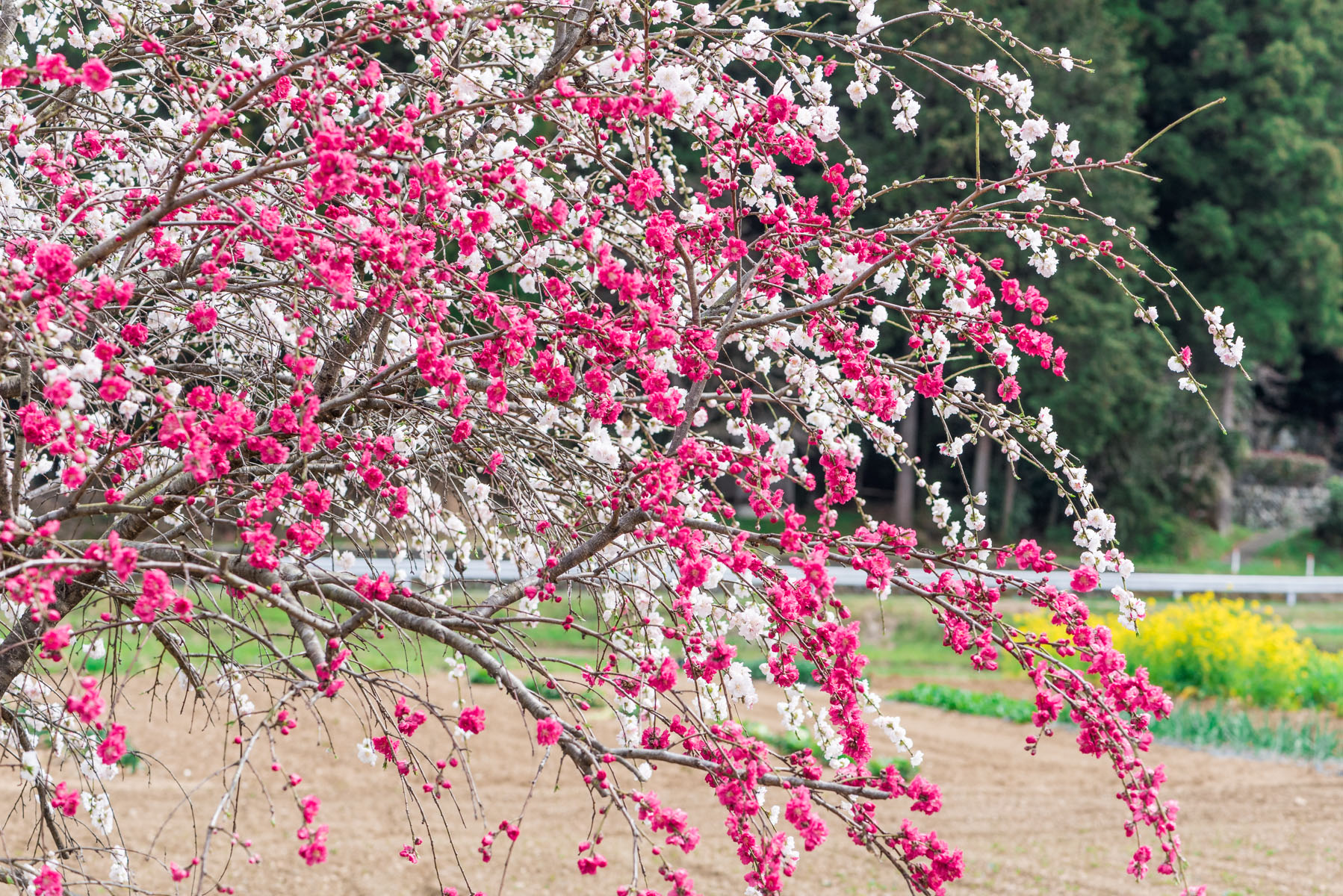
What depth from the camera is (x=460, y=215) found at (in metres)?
2.60

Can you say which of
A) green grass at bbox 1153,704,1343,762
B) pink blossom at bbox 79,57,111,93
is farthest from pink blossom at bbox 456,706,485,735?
green grass at bbox 1153,704,1343,762

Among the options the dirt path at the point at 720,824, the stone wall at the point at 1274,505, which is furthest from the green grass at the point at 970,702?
the stone wall at the point at 1274,505

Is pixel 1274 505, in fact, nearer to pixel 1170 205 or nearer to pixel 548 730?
pixel 1170 205

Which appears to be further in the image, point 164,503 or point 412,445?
point 412,445

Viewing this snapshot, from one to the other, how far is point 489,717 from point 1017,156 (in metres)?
6.77

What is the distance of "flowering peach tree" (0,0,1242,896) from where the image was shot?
2.29m

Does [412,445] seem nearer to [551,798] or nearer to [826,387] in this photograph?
[826,387]

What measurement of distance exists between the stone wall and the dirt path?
61.7 feet

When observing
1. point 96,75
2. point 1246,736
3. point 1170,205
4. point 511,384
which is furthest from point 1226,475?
point 96,75

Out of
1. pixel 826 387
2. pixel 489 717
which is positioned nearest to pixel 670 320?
pixel 826 387

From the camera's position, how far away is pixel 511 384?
3.07 metres

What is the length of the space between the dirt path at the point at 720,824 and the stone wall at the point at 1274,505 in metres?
18.8

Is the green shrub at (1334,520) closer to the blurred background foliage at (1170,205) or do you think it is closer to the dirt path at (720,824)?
the blurred background foliage at (1170,205)

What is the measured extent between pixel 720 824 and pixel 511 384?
15.0 ft
